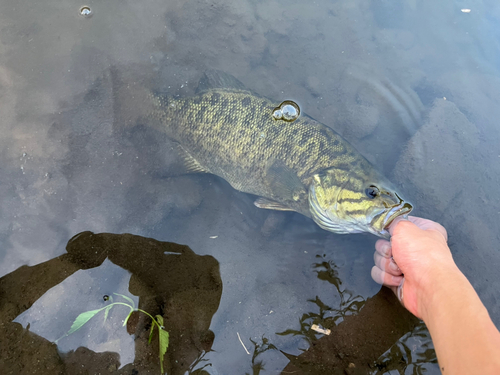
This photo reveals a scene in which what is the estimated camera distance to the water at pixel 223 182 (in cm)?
269

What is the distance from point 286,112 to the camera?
326cm

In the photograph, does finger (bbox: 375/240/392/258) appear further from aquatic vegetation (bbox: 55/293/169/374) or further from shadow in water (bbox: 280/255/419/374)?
aquatic vegetation (bbox: 55/293/169/374)

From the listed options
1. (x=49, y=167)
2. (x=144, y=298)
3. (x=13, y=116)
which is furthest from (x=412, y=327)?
(x=13, y=116)

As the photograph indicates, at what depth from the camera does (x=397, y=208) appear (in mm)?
2537

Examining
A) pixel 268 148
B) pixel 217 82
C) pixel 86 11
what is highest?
pixel 86 11

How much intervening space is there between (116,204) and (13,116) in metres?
1.49

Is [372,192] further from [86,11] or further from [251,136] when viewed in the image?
[86,11]

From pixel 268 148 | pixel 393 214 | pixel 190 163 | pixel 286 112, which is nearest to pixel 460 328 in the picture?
pixel 393 214

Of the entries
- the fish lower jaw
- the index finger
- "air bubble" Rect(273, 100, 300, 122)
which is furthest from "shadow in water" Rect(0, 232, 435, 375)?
"air bubble" Rect(273, 100, 300, 122)

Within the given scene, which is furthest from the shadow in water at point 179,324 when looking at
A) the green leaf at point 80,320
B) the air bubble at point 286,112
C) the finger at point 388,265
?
the air bubble at point 286,112

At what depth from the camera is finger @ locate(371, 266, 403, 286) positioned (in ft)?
8.57

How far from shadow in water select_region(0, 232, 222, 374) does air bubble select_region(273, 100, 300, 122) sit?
1710mm

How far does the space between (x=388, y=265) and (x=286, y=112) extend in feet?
6.17

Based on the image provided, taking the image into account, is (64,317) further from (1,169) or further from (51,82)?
(51,82)
